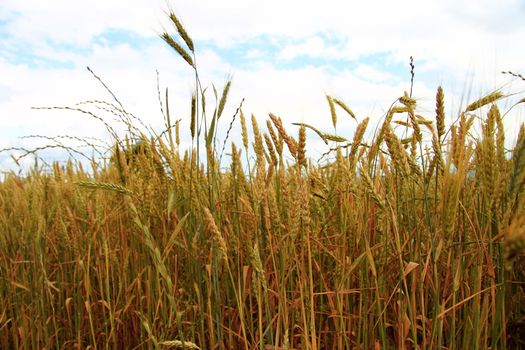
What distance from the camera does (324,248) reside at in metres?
1.41

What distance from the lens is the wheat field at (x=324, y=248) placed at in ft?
3.88

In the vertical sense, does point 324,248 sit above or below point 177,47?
below

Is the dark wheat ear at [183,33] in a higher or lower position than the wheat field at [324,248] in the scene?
higher

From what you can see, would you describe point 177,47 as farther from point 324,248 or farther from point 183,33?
point 324,248

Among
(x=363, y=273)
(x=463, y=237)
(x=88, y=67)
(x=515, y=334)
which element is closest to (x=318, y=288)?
(x=363, y=273)

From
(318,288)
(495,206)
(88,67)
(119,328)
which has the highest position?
(88,67)

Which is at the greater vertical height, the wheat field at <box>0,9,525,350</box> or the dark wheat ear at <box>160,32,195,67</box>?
the dark wheat ear at <box>160,32,195,67</box>

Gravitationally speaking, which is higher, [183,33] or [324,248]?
[183,33]

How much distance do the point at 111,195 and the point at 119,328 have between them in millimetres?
870

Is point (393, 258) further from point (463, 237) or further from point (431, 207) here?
point (431, 207)

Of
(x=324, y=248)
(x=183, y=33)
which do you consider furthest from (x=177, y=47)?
(x=324, y=248)

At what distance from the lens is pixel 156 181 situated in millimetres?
2213

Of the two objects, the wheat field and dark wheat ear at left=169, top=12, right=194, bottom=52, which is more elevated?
dark wheat ear at left=169, top=12, right=194, bottom=52

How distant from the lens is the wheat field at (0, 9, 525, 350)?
118cm
